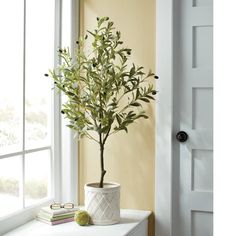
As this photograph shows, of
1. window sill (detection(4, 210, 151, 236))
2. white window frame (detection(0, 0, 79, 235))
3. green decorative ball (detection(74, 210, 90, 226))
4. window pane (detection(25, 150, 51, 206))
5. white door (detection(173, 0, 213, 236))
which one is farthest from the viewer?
white window frame (detection(0, 0, 79, 235))

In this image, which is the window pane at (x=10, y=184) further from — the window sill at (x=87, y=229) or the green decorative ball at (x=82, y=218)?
the green decorative ball at (x=82, y=218)

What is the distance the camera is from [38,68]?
2.03m

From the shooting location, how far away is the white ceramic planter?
1845 mm

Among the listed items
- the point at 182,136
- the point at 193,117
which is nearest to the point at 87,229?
the point at 182,136

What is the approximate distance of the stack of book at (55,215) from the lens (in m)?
1.85

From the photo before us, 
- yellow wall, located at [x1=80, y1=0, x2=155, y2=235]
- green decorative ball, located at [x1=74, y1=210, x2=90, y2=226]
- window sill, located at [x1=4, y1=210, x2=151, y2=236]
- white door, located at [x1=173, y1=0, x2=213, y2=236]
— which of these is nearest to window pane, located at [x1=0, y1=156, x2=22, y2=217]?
window sill, located at [x1=4, y1=210, x2=151, y2=236]

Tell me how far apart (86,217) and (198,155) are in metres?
0.70

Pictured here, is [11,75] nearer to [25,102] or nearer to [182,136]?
[25,102]

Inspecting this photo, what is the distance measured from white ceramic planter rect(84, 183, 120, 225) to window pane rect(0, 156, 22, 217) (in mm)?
336

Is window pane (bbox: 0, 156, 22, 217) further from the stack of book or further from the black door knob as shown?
the black door knob

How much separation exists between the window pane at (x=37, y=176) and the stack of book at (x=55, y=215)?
0.32ft

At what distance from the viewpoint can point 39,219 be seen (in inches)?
75.4

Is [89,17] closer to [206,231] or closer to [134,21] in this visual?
[134,21]

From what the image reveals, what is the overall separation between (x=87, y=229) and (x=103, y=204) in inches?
5.5
